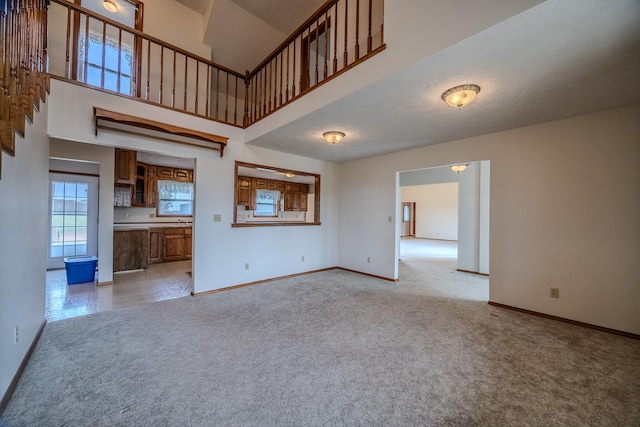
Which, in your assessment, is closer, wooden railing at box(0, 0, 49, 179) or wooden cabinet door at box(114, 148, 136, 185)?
wooden railing at box(0, 0, 49, 179)

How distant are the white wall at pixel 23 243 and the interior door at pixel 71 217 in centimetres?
305

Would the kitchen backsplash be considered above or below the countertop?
above

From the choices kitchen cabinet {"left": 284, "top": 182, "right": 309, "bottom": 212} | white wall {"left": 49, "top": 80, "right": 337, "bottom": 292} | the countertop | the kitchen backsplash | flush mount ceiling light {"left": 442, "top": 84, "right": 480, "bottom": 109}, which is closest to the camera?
flush mount ceiling light {"left": 442, "top": 84, "right": 480, "bottom": 109}

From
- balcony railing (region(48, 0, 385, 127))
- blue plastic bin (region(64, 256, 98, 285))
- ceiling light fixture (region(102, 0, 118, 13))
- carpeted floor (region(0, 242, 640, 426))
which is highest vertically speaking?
ceiling light fixture (region(102, 0, 118, 13))

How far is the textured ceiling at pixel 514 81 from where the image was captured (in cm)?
150

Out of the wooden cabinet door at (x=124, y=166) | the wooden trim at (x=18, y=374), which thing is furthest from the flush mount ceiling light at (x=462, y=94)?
the wooden cabinet door at (x=124, y=166)

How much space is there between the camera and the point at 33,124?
83.4 inches

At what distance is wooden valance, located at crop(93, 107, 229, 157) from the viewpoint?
284cm

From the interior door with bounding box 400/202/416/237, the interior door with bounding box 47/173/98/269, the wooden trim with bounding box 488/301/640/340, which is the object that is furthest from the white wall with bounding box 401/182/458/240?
the interior door with bounding box 47/173/98/269

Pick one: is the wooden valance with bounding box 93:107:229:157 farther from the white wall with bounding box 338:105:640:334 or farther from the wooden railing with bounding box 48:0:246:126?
the white wall with bounding box 338:105:640:334

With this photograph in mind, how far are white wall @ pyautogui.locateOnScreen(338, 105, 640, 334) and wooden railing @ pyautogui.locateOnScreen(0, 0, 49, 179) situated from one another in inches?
176

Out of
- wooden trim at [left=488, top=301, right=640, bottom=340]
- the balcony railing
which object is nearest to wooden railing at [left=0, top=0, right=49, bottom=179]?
the balcony railing

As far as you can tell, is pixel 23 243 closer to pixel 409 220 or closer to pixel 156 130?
Result: pixel 156 130

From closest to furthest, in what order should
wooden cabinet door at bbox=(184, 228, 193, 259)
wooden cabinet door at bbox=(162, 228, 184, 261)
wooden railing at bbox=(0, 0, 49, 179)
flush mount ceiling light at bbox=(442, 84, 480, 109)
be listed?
wooden railing at bbox=(0, 0, 49, 179) < flush mount ceiling light at bbox=(442, 84, 480, 109) < wooden cabinet door at bbox=(162, 228, 184, 261) < wooden cabinet door at bbox=(184, 228, 193, 259)
